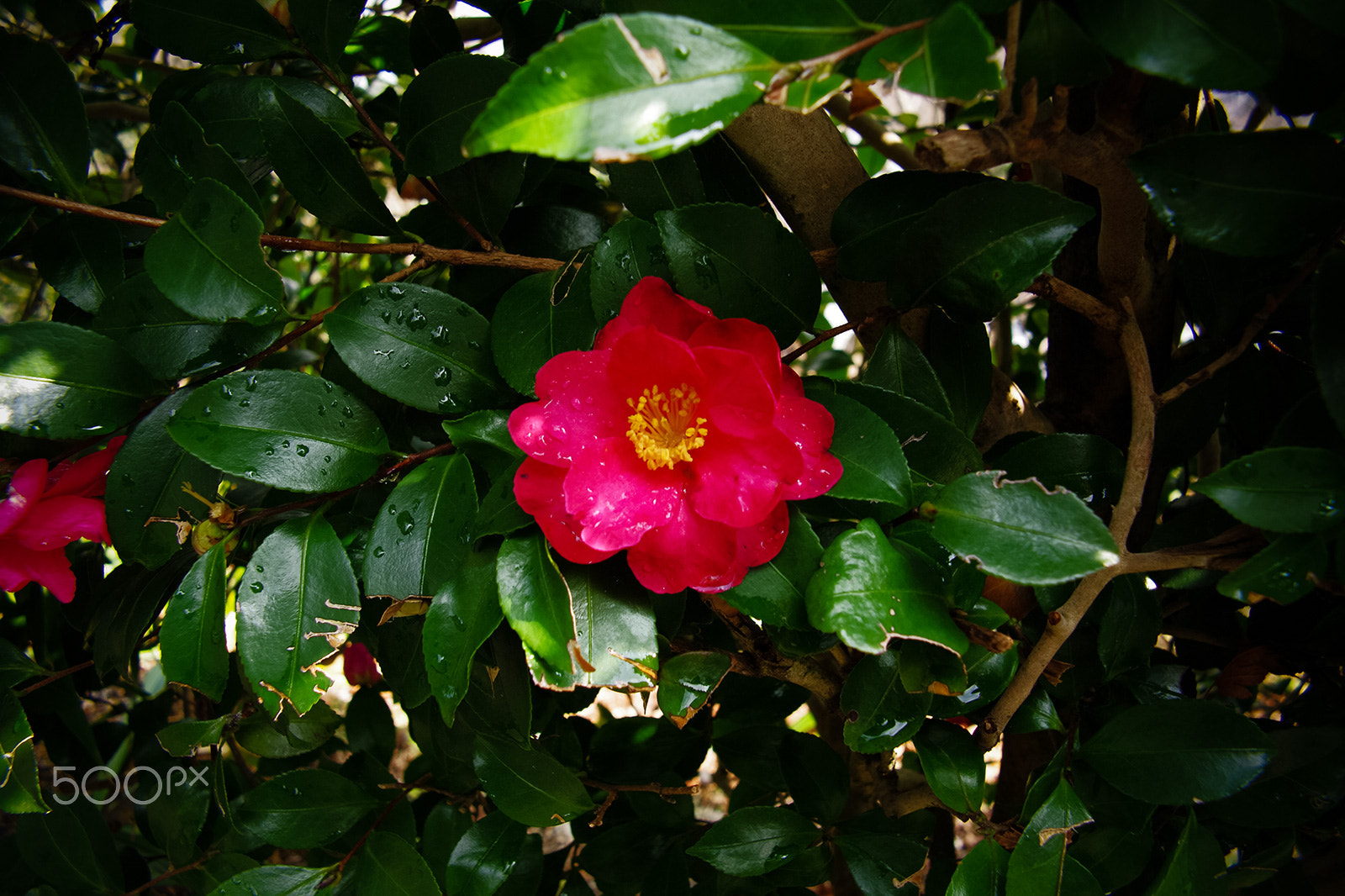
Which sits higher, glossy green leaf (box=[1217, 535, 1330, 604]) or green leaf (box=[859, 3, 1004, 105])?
green leaf (box=[859, 3, 1004, 105])

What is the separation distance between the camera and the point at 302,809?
760 mm

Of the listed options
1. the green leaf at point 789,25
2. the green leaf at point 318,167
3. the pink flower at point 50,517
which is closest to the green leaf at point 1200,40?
the green leaf at point 789,25

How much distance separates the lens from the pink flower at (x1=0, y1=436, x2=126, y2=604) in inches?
23.2

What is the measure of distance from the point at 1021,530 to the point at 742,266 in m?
0.23

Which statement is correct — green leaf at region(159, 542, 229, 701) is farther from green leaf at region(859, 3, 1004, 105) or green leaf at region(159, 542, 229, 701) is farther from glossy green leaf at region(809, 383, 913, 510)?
green leaf at region(859, 3, 1004, 105)

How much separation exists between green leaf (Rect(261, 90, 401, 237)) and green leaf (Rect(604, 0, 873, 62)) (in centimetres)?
33

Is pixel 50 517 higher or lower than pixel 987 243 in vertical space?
lower

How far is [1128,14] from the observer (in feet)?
1.20

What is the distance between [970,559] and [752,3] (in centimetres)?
31

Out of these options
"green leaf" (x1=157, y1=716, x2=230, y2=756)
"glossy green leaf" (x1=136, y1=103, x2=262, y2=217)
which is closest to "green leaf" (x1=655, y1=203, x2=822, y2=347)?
"glossy green leaf" (x1=136, y1=103, x2=262, y2=217)

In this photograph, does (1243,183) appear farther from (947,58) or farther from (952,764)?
(952,764)

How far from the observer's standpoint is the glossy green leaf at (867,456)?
433 millimetres

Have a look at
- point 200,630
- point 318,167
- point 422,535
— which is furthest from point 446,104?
point 200,630

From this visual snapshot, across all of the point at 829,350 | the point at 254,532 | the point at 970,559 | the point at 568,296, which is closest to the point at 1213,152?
the point at 970,559
